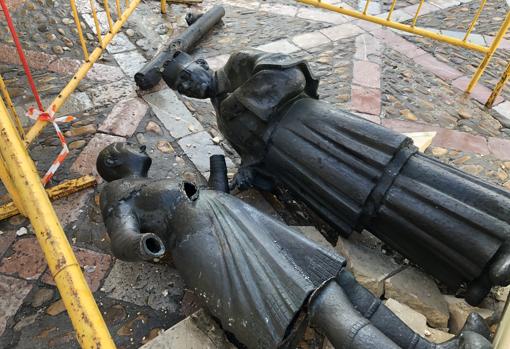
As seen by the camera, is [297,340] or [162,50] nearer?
[297,340]

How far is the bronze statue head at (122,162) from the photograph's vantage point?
2.43 m

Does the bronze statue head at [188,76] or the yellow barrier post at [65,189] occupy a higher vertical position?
the bronze statue head at [188,76]

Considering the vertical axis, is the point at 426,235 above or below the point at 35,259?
Result: above

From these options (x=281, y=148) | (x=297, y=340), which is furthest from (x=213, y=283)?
(x=281, y=148)

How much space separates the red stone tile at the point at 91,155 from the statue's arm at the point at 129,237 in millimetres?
926

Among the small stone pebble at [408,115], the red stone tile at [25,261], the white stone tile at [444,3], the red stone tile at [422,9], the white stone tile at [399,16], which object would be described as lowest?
the red stone tile at [25,261]

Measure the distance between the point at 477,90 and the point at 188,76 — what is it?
118 inches

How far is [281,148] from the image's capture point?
247 cm

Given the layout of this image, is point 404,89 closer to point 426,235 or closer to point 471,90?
point 471,90

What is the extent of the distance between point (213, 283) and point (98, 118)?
2.08 m

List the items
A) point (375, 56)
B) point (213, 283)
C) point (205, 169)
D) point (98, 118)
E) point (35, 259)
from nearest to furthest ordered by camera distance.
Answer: point (213, 283), point (35, 259), point (205, 169), point (98, 118), point (375, 56)

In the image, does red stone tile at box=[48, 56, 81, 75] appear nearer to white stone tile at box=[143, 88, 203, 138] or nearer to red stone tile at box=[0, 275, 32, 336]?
white stone tile at box=[143, 88, 203, 138]

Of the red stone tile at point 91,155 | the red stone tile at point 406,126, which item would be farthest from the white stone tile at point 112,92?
the red stone tile at point 406,126

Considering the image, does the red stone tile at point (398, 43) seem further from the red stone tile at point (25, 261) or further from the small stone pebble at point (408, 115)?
the red stone tile at point (25, 261)
